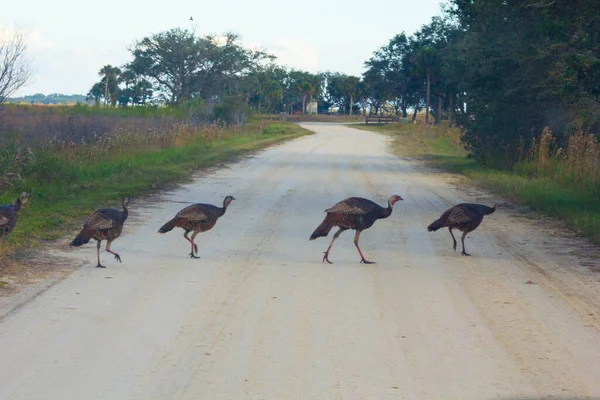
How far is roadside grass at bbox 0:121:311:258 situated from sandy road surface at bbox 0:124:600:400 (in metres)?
1.27

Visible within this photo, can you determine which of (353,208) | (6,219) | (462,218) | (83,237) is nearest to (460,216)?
(462,218)

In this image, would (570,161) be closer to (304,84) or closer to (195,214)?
(195,214)

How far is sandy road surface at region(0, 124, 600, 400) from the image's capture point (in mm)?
5973

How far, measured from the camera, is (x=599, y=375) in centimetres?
630

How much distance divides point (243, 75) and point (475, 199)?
57.9 metres

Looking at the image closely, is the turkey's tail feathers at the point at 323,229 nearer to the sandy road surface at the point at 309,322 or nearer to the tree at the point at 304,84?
the sandy road surface at the point at 309,322

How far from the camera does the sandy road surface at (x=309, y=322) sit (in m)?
5.97

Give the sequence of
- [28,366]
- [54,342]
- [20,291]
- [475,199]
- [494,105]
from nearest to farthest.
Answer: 1. [28,366]
2. [54,342]
3. [20,291]
4. [475,199]
5. [494,105]

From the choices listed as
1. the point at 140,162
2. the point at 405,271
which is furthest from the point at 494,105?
the point at 405,271

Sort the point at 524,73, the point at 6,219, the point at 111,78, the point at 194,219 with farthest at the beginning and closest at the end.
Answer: the point at 111,78, the point at 524,73, the point at 194,219, the point at 6,219

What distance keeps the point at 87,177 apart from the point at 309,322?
12.8 m

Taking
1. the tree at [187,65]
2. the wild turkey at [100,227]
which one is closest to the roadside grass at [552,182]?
the wild turkey at [100,227]

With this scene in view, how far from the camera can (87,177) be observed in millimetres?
19422

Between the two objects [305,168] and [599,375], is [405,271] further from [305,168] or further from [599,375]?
[305,168]
